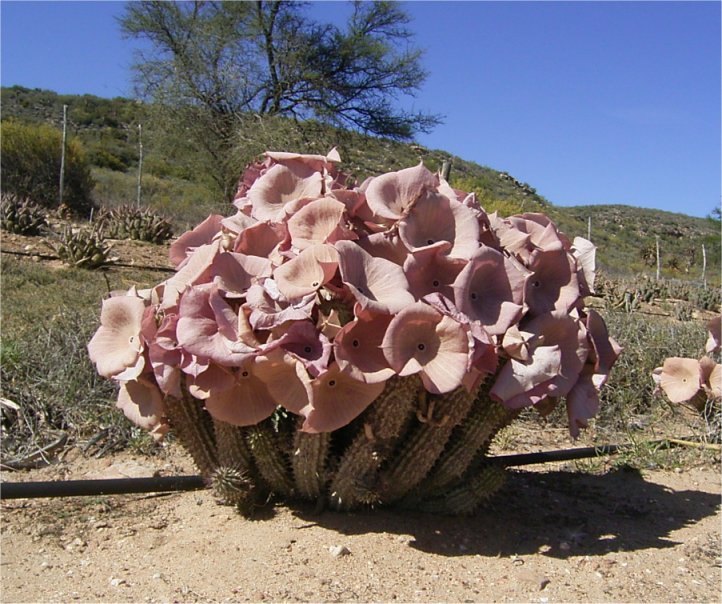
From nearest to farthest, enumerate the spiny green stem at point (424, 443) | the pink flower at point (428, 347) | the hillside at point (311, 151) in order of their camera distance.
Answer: the pink flower at point (428, 347) < the spiny green stem at point (424, 443) < the hillside at point (311, 151)

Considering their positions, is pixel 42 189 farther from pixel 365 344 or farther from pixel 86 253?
pixel 365 344

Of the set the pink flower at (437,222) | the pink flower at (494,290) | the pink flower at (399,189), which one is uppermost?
the pink flower at (399,189)

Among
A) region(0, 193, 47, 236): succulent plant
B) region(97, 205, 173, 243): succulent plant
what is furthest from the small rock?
region(97, 205, 173, 243): succulent plant

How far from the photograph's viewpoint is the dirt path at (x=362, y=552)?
6.56 feet

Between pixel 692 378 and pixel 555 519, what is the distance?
1171 millimetres

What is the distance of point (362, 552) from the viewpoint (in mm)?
2156

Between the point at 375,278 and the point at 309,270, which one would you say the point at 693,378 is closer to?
the point at 375,278

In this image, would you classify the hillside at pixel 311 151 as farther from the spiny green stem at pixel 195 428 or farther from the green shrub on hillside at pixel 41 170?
the spiny green stem at pixel 195 428

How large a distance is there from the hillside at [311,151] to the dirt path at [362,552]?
5.44 feet

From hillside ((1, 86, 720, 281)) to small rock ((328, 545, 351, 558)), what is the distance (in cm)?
185

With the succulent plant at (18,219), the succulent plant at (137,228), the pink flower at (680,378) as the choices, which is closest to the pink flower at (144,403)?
the pink flower at (680,378)

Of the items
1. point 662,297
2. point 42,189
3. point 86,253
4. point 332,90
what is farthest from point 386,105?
point 86,253

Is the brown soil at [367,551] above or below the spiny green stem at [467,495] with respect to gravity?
below

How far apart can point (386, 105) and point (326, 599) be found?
1993 cm
